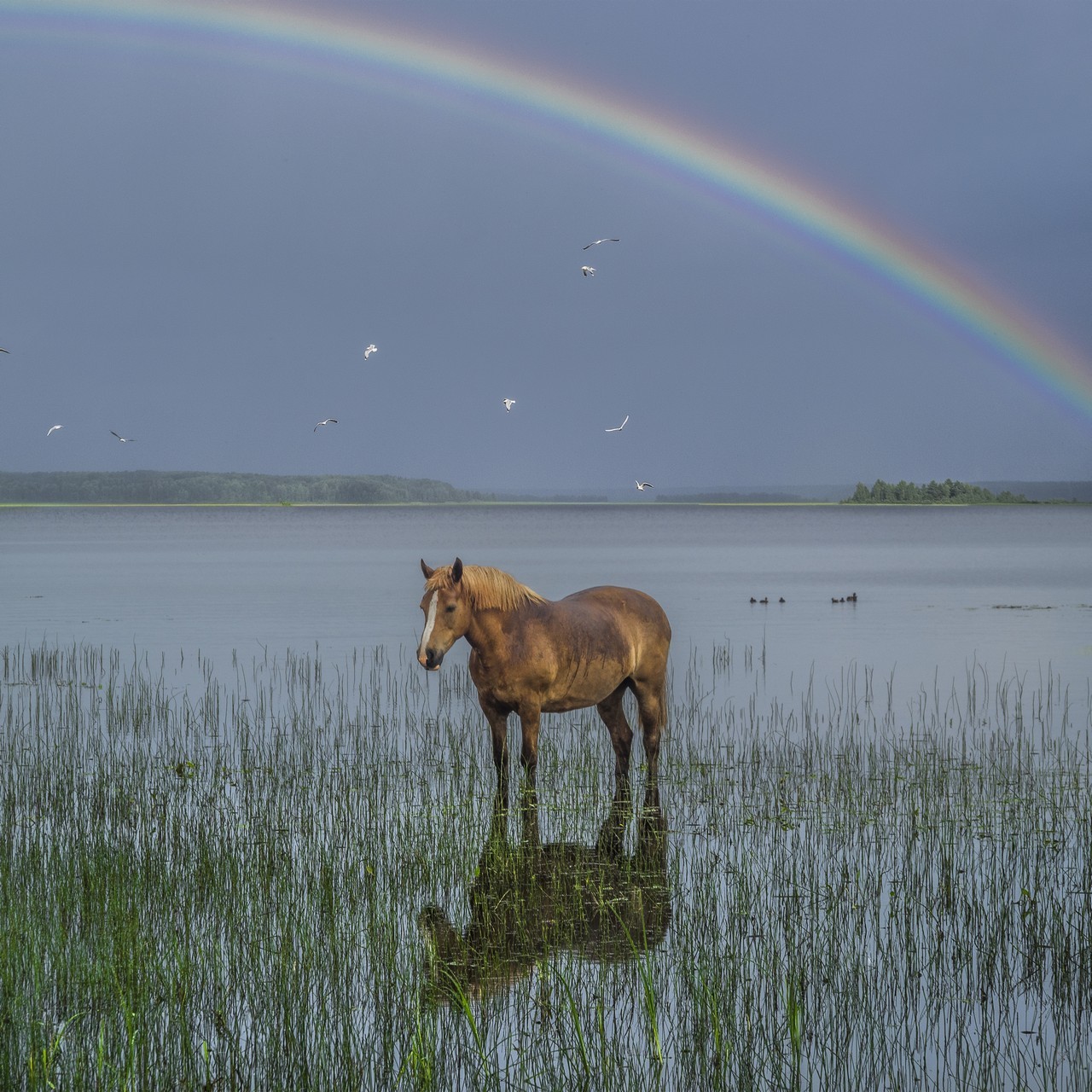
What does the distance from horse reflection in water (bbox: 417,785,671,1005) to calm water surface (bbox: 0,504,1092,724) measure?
33.5 ft

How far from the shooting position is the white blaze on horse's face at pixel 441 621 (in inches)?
344

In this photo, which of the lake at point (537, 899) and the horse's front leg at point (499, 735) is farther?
the horse's front leg at point (499, 735)

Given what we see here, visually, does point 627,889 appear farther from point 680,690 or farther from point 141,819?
point 680,690

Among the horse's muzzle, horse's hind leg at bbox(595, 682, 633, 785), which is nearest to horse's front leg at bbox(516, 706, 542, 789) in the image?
the horse's muzzle

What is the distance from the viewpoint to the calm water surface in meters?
23.3

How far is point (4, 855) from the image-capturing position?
25.5 feet

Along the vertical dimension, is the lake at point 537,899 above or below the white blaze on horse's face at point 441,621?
below

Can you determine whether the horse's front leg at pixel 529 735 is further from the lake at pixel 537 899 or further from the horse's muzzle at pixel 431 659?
the horse's muzzle at pixel 431 659

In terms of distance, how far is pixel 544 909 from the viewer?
7.14 meters

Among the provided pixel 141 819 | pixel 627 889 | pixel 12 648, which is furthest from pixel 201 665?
pixel 627 889

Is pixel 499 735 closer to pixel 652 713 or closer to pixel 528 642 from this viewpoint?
pixel 528 642

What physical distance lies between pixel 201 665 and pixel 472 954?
15033mm

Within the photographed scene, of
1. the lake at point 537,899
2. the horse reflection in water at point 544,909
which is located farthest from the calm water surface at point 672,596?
the horse reflection in water at point 544,909

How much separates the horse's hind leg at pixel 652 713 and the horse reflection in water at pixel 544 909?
149 centimetres
